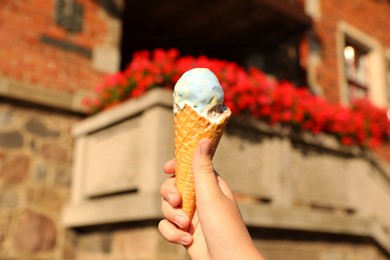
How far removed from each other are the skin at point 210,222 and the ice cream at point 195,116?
5cm

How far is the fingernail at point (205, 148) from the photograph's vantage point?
132cm

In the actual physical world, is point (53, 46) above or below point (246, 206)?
above

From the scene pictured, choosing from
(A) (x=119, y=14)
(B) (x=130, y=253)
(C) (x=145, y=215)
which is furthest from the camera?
(A) (x=119, y=14)

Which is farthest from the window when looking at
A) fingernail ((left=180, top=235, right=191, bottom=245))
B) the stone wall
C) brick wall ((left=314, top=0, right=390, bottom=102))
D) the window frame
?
fingernail ((left=180, top=235, right=191, bottom=245))

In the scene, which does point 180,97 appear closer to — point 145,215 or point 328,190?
point 145,215

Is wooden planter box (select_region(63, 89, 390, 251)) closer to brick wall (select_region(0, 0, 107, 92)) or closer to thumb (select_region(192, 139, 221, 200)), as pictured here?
brick wall (select_region(0, 0, 107, 92))

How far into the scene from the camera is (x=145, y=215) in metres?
4.08

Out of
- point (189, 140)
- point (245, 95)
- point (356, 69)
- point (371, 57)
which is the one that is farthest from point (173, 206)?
point (371, 57)

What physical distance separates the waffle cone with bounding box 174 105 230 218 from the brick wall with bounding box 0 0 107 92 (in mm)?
4171

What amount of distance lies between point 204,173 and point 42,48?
4656mm

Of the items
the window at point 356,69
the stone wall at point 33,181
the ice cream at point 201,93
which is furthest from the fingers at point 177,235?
the window at point 356,69

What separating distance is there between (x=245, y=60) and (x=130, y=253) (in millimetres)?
5308

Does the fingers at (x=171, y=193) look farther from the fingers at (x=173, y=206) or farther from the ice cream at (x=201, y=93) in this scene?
the ice cream at (x=201, y=93)

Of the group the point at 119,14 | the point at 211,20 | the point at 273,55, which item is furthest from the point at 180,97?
the point at 273,55
